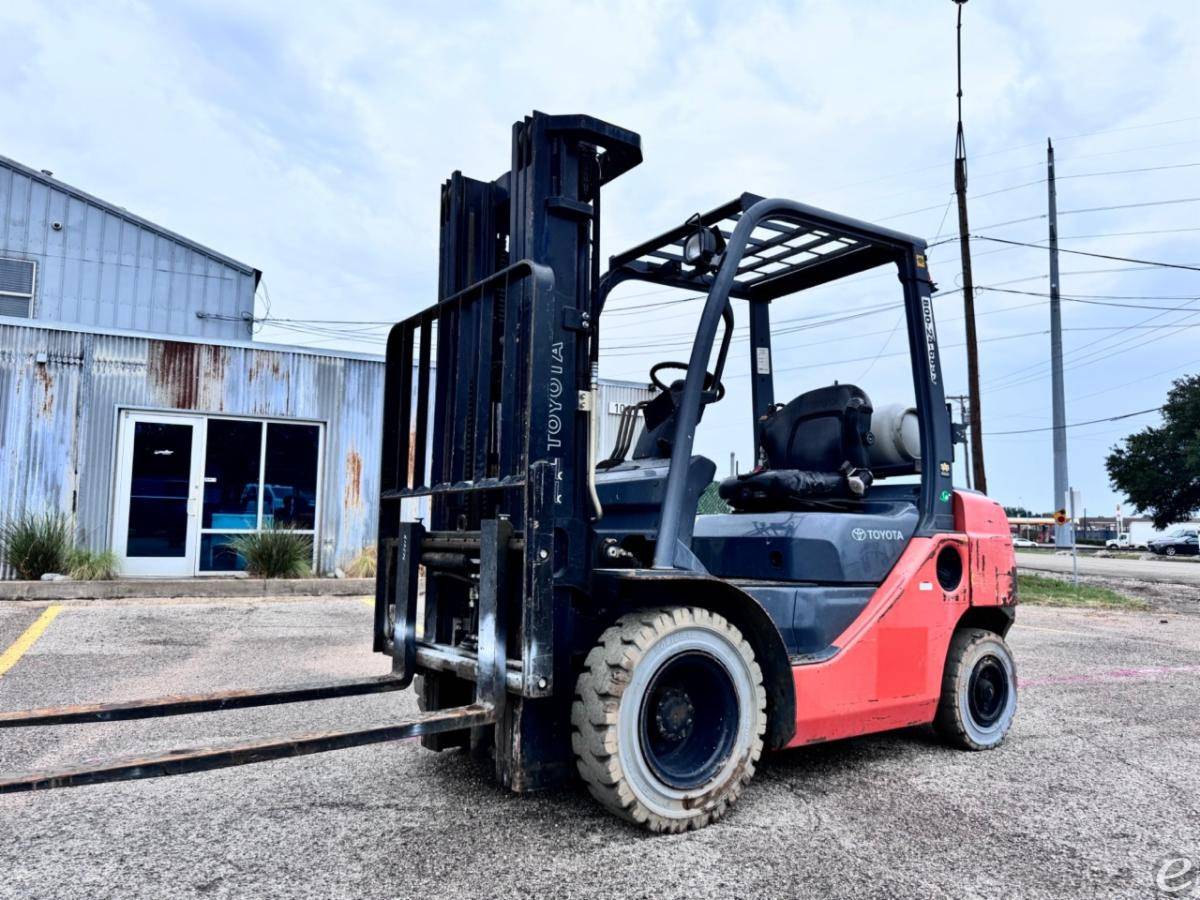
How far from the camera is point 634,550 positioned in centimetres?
462

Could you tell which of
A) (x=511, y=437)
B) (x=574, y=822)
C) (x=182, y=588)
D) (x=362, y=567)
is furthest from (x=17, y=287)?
(x=574, y=822)

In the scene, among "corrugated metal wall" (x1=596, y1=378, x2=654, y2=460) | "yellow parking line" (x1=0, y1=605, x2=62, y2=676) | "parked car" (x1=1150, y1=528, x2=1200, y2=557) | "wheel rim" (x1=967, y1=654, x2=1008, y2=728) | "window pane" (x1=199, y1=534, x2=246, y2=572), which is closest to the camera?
"wheel rim" (x1=967, y1=654, x2=1008, y2=728)

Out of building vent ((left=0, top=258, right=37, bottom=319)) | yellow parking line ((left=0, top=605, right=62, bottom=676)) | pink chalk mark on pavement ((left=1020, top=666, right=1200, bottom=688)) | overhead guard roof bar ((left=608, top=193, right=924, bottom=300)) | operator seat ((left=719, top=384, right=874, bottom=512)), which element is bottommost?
pink chalk mark on pavement ((left=1020, top=666, right=1200, bottom=688))

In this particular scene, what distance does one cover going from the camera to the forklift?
12.2 ft

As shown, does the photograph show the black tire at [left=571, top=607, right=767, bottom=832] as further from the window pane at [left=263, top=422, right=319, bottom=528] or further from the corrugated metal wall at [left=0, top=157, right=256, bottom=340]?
the corrugated metal wall at [left=0, top=157, right=256, bottom=340]

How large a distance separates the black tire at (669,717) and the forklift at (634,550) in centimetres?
1

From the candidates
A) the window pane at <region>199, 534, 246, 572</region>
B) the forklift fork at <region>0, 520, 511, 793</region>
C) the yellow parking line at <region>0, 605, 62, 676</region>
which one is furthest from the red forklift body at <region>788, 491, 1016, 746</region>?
the window pane at <region>199, 534, 246, 572</region>

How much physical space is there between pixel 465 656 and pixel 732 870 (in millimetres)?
1517

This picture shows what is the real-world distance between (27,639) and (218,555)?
6098 mm

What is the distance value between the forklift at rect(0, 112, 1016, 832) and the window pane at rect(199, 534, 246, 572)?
1120 centimetres

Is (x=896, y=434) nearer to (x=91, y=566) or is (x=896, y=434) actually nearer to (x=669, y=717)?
Result: (x=669, y=717)

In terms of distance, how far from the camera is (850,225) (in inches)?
202

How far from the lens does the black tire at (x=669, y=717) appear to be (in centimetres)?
365

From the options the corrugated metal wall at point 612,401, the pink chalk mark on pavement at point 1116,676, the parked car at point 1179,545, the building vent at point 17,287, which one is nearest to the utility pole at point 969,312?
the corrugated metal wall at point 612,401
